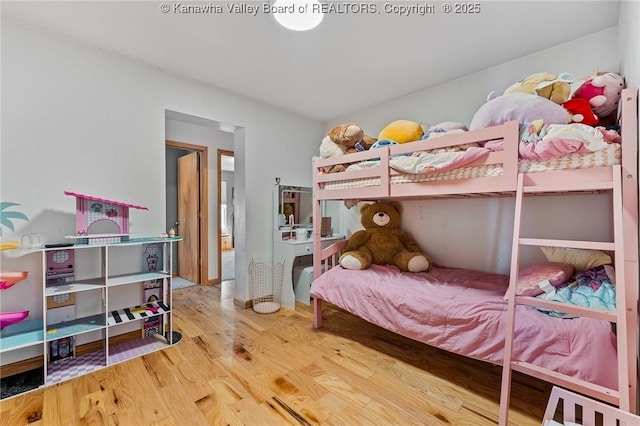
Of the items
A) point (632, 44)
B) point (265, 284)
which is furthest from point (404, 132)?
point (265, 284)

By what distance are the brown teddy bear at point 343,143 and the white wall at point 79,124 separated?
1.11 m

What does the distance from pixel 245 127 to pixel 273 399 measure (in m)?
2.56

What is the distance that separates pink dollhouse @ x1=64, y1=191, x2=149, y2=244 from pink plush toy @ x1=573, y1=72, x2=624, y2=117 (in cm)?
313

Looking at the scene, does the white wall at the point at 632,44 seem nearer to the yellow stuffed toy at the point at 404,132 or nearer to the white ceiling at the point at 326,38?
the white ceiling at the point at 326,38

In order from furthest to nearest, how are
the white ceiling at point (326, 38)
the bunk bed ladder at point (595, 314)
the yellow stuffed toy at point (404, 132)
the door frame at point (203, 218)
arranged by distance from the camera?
the door frame at point (203, 218), the yellow stuffed toy at point (404, 132), the white ceiling at point (326, 38), the bunk bed ladder at point (595, 314)

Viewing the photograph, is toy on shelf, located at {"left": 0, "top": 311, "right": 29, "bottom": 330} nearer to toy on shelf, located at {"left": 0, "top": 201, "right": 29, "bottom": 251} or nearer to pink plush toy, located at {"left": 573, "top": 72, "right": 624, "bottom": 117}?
toy on shelf, located at {"left": 0, "top": 201, "right": 29, "bottom": 251}

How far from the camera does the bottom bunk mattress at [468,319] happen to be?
4.15 ft

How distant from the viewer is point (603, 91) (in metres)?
1.58

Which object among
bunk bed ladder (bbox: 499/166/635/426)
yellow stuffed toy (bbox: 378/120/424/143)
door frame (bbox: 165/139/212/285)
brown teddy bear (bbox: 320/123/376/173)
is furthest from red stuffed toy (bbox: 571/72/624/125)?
door frame (bbox: 165/139/212/285)

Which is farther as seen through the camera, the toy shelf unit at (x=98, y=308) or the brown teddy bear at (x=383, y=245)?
the brown teddy bear at (x=383, y=245)

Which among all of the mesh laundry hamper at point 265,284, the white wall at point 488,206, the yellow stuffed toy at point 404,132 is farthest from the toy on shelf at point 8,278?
the white wall at point 488,206

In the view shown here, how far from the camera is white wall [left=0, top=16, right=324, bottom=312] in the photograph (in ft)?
6.00

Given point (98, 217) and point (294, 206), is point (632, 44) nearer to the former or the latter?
point (294, 206)

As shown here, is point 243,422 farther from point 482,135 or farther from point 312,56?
point 312,56
